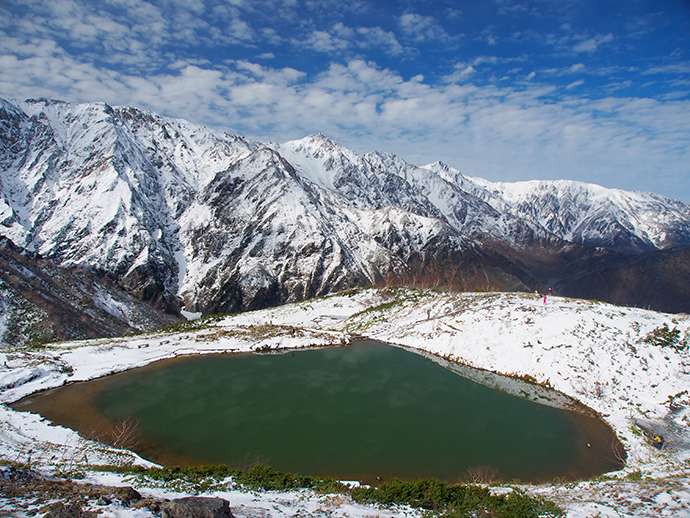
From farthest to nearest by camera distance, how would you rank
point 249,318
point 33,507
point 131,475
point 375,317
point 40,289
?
1. point 40,289
2. point 249,318
3. point 375,317
4. point 131,475
5. point 33,507

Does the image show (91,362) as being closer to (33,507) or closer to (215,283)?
(33,507)

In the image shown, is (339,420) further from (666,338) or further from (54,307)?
(54,307)

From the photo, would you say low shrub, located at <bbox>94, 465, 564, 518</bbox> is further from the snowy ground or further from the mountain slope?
the mountain slope

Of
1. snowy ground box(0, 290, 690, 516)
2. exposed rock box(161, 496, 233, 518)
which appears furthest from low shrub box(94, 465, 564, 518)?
exposed rock box(161, 496, 233, 518)

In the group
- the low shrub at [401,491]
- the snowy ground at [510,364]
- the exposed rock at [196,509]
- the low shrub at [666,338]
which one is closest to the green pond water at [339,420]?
the snowy ground at [510,364]

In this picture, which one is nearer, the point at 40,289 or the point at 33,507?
the point at 33,507

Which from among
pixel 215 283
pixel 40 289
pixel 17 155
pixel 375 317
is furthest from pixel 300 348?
pixel 17 155

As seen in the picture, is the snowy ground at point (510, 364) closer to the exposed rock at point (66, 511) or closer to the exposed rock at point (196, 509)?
the exposed rock at point (66, 511)
